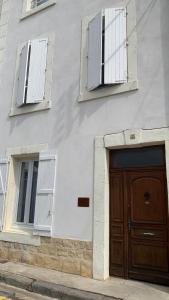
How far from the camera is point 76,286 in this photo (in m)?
4.52

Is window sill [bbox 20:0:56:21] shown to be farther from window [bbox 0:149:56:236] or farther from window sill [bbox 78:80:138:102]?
window [bbox 0:149:56:236]

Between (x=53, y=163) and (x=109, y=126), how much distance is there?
1411 millimetres

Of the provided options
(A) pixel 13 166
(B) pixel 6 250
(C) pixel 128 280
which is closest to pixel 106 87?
(A) pixel 13 166

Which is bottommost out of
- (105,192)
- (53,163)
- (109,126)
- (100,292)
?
(100,292)

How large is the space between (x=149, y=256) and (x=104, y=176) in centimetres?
153

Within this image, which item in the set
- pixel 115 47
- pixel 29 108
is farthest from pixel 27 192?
pixel 115 47

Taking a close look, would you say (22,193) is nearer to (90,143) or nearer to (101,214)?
(90,143)

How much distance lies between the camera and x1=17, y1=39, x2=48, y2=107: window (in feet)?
21.6

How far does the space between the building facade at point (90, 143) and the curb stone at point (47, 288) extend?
26.0 inches

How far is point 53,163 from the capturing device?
19.2ft

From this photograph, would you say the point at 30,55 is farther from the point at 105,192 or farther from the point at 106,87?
the point at 105,192

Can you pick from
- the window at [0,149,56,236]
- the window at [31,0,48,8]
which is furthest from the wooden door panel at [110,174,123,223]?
the window at [31,0,48,8]

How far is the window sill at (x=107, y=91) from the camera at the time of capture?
5.20m

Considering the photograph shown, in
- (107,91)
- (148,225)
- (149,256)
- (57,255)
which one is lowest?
(57,255)
